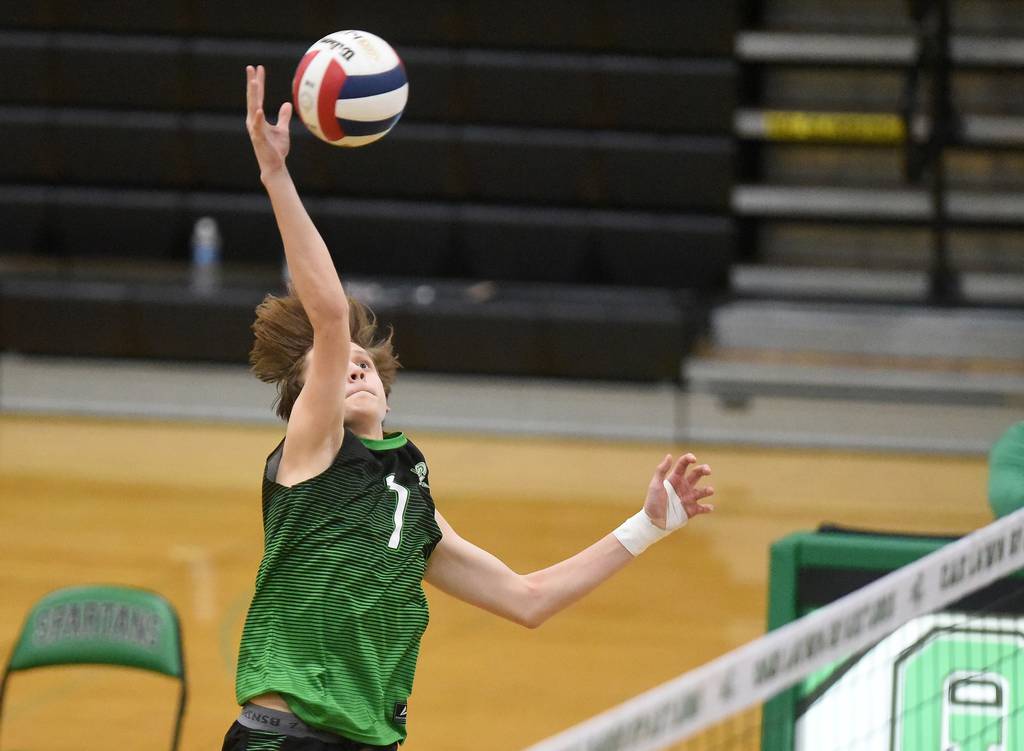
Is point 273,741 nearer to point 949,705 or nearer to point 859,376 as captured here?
point 949,705

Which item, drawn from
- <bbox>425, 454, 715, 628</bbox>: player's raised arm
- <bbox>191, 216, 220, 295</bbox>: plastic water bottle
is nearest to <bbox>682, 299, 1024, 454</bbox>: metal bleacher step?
<bbox>191, 216, 220, 295</bbox>: plastic water bottle

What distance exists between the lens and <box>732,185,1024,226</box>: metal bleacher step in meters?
10.1

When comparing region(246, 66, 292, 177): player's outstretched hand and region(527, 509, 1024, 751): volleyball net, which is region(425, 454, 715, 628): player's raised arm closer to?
region(527, 509, 1024, 751): volleyball net

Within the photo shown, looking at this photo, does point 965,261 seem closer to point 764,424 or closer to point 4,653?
point 764,424

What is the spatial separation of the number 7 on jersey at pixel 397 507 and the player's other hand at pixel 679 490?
1.50ft

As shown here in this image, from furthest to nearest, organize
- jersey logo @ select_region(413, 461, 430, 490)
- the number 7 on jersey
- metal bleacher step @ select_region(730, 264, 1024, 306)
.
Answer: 1. metal bleacher step @ select_region(730, 264, 1024, 306)
2. jersey logo @ select_region(413, 461, 430, 490)
3. the number 7 on jersey

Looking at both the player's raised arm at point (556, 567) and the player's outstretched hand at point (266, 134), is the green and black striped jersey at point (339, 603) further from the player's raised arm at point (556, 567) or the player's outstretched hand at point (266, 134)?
the player's outstretched hand at point (266, 134)

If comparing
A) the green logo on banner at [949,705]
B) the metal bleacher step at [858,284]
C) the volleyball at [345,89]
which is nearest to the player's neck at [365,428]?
the volleyball at [345,89]

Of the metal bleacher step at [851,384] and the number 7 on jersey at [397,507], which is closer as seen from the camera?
the number 7 on jersey at [397,507]

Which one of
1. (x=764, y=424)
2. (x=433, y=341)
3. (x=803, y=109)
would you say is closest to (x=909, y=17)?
(x=803, y=109)

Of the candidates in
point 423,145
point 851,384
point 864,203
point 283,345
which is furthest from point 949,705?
point 423,145

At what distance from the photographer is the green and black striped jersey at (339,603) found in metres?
2.55

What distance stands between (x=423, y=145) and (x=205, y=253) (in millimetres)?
1644

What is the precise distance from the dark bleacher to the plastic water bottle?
111mm
